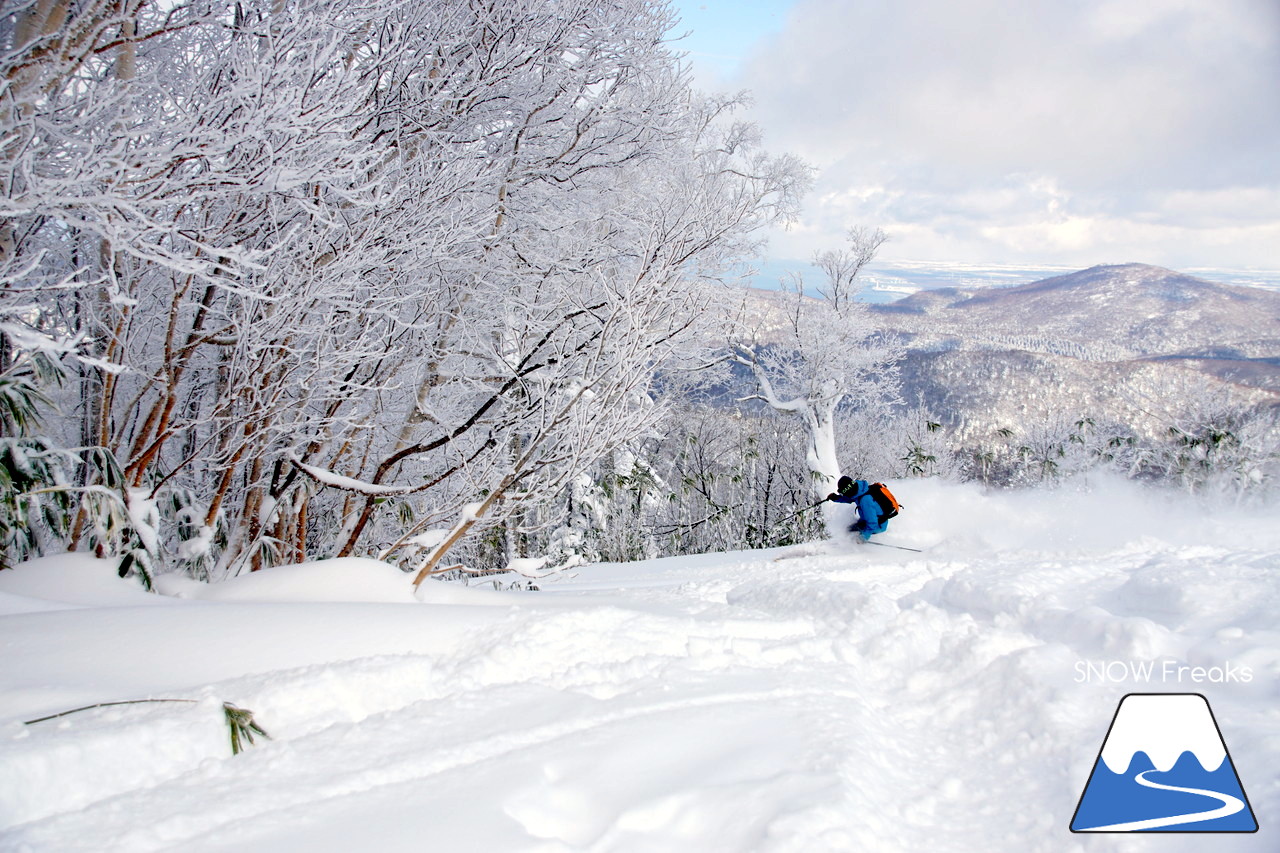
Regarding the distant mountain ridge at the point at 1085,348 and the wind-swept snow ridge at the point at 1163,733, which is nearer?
the wind-swept snow ridge at the point at 1163,733

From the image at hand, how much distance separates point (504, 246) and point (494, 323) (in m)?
0.74

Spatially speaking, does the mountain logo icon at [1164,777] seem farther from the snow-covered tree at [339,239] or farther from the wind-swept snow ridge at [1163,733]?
the snow-covered tree at [339,239]

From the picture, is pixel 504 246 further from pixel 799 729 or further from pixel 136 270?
pixel 799 729

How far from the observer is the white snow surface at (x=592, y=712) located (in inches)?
80.9

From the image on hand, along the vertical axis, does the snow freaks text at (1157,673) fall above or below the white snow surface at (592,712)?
below

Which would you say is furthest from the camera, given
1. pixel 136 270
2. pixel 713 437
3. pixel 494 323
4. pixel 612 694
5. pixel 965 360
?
pixel 965 360

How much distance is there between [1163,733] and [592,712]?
6.92ft

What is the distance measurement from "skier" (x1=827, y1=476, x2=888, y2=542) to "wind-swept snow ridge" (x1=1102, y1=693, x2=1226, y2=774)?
7.16 meters

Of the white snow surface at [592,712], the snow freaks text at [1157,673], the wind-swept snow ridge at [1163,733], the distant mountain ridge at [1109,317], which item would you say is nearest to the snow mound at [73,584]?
the white snow surface at [592,712]

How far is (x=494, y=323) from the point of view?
21.4 ft

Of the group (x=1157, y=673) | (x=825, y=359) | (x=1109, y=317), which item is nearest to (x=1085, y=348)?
(x=1109, y=317)

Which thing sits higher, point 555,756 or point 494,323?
point 494,323

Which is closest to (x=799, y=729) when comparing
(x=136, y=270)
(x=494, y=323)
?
(x=494, y=323)

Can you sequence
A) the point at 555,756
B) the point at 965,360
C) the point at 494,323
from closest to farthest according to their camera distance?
the point at 555,756 → the point at 494,323 → the point at 965,360
